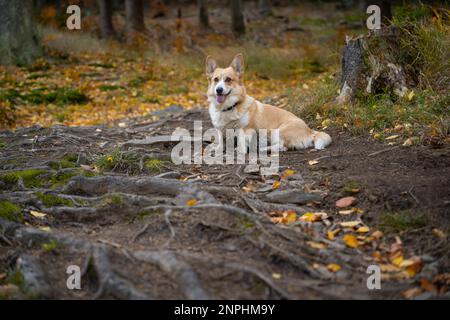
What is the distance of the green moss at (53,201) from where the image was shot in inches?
204

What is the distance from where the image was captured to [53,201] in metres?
5.21

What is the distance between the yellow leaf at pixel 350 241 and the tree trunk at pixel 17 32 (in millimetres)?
13032

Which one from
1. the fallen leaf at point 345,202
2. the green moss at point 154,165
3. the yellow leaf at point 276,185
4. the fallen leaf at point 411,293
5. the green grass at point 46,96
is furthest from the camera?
the green grass at point 46,96

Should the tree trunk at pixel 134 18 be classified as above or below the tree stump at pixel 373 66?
above

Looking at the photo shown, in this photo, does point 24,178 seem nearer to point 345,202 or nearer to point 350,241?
point 345,202

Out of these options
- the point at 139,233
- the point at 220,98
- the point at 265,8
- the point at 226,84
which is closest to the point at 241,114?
the point at 220,98

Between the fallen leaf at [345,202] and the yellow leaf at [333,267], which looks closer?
the yellow leaf at [333,267]

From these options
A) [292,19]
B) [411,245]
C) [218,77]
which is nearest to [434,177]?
[411,245]

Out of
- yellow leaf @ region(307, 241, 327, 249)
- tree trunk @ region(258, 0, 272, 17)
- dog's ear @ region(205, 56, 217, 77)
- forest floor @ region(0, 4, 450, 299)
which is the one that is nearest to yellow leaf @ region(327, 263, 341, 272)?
Answer: forest floor @ region(0, 4, 450, 299)

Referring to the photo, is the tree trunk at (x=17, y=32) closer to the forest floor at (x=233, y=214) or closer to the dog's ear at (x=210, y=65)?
the forest floor at (x=233, y=214)

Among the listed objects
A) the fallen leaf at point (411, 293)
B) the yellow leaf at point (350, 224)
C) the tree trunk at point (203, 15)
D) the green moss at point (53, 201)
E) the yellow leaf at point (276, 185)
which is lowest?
the fallen leaf at point (411, 293)

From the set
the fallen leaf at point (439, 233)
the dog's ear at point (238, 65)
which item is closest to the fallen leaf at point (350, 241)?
the fallen leaf at point (439, 233)

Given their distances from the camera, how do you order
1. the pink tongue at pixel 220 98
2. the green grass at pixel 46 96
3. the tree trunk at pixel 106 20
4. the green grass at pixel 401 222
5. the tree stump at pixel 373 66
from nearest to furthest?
the green grass at pixel 401 222 → the pink tongue at pixel 220 98 → the tree stump at pixel 373 66 → the green grass at pixel 46 96 → the tree trunk at pixel 106 20
